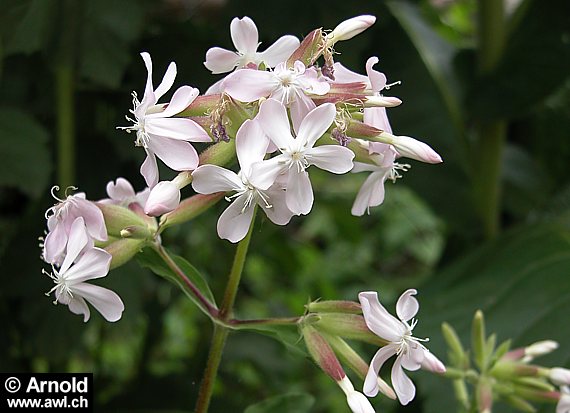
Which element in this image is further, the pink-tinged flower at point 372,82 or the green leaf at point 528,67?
the green leaf at point 528,67

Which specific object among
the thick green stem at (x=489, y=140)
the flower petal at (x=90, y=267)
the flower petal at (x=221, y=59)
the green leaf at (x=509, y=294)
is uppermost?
the thick green stem at (x=489, y=140)

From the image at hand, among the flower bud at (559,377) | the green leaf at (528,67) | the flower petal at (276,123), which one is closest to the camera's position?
the flower petal at (276,123)

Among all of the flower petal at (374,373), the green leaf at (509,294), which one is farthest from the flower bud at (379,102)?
the green leaf at (509,294)

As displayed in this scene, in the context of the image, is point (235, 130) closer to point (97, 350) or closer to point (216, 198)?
point (216, 198)

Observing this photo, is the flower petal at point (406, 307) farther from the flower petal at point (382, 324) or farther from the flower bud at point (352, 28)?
the flower bud at point (352, 28)

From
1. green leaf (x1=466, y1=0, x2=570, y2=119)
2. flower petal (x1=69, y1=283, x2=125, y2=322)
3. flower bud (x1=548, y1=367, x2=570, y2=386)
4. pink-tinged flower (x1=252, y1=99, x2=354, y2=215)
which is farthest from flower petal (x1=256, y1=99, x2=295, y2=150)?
green leaf (x1=466, y1=0, x2=570, y2=119)

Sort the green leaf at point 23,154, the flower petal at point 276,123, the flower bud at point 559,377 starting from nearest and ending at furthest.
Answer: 1. the flower petal at point 276,123
2. the flower bud at point 559,377
3. the green leaf at point 23,154

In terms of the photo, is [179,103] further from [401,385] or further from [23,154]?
[23,154]

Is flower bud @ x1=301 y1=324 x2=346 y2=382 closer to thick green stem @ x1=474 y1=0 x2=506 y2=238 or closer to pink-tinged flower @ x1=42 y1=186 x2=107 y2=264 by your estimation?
pink-tinged flower @ x1=42 y1=186 x2=107 y2=264
